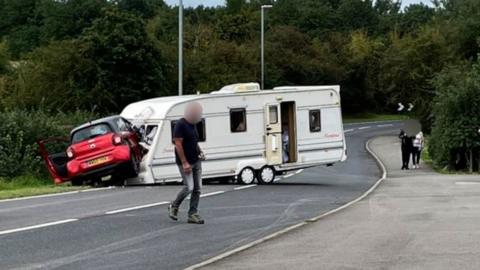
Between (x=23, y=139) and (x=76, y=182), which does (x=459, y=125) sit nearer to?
(x=23, y=139)

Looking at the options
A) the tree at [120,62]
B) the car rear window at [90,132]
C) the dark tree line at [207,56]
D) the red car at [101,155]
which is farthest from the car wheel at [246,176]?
the tree at [120,62]

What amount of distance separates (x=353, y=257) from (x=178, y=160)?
4097 millimetres

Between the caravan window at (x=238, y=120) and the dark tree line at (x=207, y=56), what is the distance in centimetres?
1612

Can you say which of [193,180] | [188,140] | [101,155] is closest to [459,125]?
[101,155]

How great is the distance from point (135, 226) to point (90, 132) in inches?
525

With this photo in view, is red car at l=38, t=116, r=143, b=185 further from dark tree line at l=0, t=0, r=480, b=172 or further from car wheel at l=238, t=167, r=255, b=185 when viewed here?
dark tree line at l=0, t=0, r=480, b=172

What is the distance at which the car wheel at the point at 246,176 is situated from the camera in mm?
27453

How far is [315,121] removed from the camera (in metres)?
28.5

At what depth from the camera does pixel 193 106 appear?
13984 millimetres

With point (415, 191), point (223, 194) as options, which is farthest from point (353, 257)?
point (415, 191)

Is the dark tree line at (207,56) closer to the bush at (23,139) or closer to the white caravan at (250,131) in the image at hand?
the bush at (23,139)

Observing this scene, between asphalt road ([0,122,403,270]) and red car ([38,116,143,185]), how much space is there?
9.31 ft

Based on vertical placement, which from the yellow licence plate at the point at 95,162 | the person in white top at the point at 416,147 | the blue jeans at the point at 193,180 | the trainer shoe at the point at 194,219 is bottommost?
the person in white top at the point at 416,147

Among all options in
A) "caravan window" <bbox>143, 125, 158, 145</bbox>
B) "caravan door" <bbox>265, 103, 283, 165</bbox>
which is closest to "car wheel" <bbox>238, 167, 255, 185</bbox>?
"caravan door" <bbox>265, 103, 283, 165</bbox>
